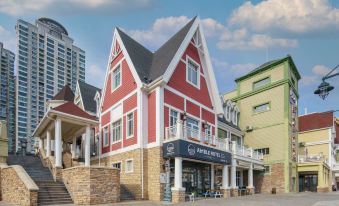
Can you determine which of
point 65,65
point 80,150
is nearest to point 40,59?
point 65,65

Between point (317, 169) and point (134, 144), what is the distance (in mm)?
22078

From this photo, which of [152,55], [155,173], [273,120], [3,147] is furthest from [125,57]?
[273,120]

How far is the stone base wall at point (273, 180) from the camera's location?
3206cm

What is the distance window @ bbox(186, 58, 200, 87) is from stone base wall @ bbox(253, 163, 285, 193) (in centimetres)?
1387

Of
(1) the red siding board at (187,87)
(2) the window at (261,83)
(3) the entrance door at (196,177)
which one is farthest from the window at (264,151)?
(3) the entrance door at (196,177)

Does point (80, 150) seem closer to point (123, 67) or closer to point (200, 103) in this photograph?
point (123, 67)

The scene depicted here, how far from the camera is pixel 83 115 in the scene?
2114 centimetres

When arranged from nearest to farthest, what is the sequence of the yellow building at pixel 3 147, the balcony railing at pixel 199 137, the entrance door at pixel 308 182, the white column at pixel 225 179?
1. the balcony railing at pixel 199 137
2. the yellow building at pixel 3 147
3. the white column at pixel 225 179
4. the entrance door at pixel 308 182

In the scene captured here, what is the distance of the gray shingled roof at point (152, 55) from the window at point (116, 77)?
5.97 feet

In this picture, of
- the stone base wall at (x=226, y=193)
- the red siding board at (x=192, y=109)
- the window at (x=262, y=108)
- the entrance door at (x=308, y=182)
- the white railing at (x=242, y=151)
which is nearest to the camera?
the red siding board at (x=192, y=109)

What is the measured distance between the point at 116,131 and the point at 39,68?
137ft

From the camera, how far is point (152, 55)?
25.7 meters

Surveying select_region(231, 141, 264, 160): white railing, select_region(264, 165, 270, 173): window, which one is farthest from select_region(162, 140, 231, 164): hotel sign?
select_region(264, 165, 270, 173): window

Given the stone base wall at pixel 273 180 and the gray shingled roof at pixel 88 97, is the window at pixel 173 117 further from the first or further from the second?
the stone base wall at pixel 273 180
